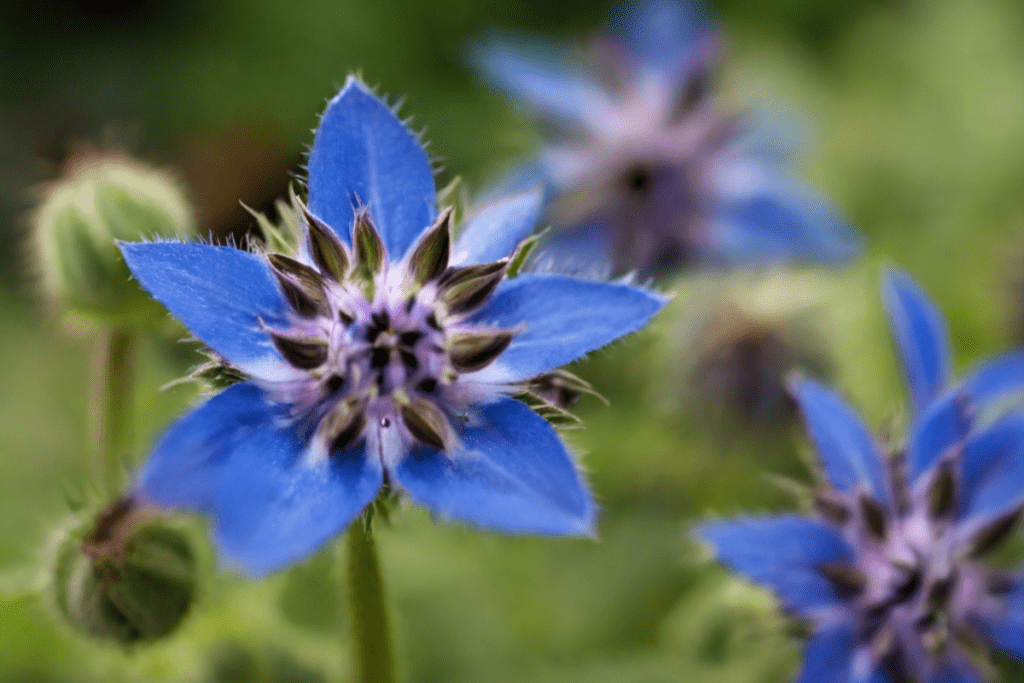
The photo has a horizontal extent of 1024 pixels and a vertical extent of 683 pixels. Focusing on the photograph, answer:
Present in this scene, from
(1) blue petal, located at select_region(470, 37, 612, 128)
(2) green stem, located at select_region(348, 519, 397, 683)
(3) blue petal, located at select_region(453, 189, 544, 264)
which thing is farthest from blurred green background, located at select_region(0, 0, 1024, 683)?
(1) blue petal, located at select_region(470, 37, 612, 128)

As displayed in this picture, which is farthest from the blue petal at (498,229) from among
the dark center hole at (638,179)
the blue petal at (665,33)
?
the blue petal at (665,33)

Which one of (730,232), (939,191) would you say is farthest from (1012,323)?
(939,191)

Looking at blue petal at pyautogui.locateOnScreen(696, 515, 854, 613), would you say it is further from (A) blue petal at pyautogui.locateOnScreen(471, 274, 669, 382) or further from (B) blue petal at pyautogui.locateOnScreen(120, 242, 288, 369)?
(B) blue petal at pyautogui.locateOnScreen(120, 242, 288, 369)

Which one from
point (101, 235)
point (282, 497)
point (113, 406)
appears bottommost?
point (282, 497)

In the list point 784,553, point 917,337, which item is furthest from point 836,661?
point 917,337

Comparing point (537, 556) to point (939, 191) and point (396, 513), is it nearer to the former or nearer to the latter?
point (396, 513)

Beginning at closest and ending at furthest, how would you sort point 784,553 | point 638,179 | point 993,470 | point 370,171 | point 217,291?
point 217,291, point 370,171, point 784,553, point 993,470, point 638,179

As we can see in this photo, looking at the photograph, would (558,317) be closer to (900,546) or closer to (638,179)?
(900,546)
